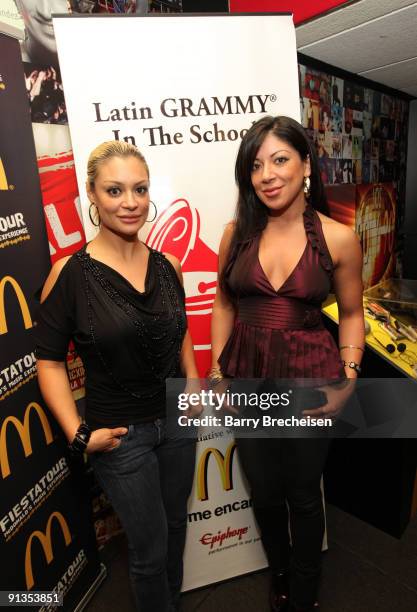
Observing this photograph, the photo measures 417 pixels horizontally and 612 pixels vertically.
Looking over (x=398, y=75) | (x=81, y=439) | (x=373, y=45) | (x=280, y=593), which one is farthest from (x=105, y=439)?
(x=398, y=75)

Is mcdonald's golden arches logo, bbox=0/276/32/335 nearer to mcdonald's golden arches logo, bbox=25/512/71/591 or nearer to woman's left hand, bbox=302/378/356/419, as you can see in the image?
mcdonald's golden arches logo, bbox=25/512/71/591

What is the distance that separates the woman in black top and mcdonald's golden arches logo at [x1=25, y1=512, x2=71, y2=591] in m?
0.41

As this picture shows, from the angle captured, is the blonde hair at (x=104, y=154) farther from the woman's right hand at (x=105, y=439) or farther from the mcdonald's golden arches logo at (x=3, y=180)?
the woman's right hand at (x=105, y=439)

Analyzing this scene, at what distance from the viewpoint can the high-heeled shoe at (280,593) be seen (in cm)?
177

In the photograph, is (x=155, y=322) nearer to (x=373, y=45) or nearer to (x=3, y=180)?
(x=3, y=180)

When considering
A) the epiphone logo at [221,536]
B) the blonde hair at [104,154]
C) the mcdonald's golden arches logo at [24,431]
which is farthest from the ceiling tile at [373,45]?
the epiphone logo at [221,536]

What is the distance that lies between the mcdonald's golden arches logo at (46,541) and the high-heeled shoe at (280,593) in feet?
2.86

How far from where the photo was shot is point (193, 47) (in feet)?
5.26

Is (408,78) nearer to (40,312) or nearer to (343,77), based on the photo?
(343,77)

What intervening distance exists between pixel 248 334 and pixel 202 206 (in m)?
0.57

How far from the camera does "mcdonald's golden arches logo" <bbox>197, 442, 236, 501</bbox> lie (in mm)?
1849

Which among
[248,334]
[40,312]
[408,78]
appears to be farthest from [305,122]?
[40,312]

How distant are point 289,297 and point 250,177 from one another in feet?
1.40

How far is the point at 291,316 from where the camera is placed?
144cm
